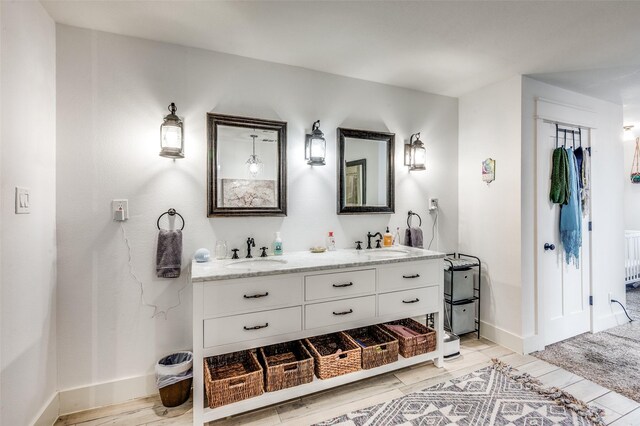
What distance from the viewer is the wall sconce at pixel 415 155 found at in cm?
290

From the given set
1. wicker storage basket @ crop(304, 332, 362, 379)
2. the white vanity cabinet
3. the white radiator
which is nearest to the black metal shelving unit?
the white vanity cabinet

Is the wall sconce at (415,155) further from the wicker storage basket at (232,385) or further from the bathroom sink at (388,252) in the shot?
the wicker storage basket at (232,385)

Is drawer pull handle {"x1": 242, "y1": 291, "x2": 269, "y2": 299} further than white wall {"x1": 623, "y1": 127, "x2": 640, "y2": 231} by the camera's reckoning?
No

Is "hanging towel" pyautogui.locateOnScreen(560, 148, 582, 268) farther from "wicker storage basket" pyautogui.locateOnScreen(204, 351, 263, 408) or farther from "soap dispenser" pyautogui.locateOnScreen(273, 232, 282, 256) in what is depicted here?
"wicker storage basket" pyautogui.locateOnScreen(204, 351, 263, 408)

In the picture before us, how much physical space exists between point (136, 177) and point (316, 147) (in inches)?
52.8

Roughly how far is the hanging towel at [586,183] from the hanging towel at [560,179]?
0.41m

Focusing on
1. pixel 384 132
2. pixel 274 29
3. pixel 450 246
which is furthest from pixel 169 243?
pixel 450 246

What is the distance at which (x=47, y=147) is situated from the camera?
71.8 inches

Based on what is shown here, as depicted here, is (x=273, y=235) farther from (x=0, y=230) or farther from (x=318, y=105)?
(x=0, y=230)

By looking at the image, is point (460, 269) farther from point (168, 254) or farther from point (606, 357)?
point (168, 254)

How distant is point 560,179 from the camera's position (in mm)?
2779

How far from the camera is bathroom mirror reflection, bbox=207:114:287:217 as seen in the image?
2258 mm

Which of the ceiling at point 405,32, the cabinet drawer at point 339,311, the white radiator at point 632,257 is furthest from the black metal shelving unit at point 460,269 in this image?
the white radiator at point 632,257

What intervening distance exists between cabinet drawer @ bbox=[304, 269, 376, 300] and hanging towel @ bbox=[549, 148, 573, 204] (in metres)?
1.95
